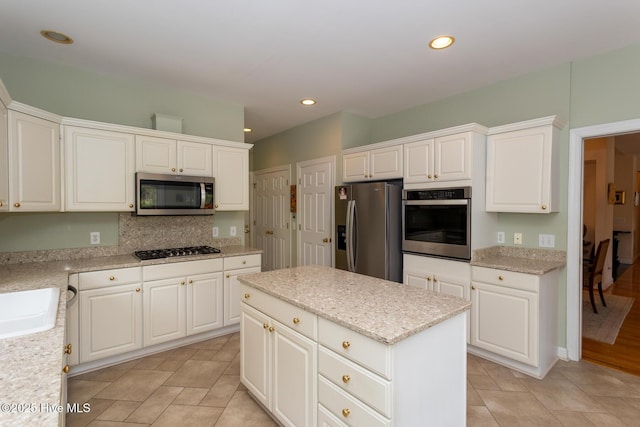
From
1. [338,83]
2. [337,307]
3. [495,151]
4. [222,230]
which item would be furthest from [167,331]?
[495,151]

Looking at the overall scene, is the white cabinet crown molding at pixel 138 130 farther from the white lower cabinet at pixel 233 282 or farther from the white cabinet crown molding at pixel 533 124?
the white cabinet crown molding at pixel 533 124

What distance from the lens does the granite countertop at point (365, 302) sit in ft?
4.46

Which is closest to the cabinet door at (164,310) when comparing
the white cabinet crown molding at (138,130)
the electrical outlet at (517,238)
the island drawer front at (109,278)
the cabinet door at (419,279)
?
the island drawer front at (109,278)

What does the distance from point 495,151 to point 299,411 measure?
2.66 metres

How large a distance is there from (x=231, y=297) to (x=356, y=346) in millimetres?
2252

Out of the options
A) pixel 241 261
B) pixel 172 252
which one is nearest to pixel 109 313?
pixel 172 252

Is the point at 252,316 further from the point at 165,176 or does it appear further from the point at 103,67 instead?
the point at 103,67

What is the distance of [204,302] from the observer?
125 inches

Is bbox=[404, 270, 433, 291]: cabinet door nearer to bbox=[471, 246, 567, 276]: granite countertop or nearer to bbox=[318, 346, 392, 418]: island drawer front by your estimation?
bbox=[471, 246, 567, 276]: granite countertop

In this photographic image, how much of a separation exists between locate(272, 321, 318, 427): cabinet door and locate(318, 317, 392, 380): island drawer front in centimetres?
12

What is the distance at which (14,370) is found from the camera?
3.17ft

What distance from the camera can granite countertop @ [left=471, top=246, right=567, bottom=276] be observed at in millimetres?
2615

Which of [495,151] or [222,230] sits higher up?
[495,151]

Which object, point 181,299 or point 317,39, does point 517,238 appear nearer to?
point 317,39
